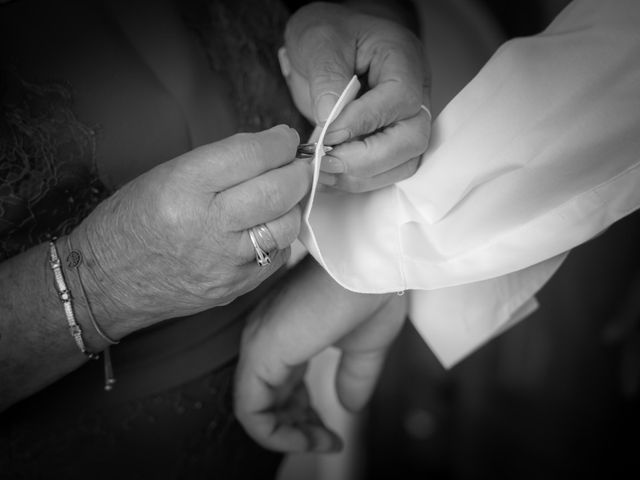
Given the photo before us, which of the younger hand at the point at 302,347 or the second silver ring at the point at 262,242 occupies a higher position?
the second silver ring at the point at 262,242

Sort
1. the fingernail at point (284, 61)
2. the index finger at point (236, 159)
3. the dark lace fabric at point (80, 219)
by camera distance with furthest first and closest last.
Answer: the fingernail at point (284, 61), the dark lace fabric at point (80, 219), the index finger at point (236, 159)

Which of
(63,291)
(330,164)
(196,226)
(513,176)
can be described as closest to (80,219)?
(63,291)

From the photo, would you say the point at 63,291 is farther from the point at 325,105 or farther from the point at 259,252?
the point at 325,105

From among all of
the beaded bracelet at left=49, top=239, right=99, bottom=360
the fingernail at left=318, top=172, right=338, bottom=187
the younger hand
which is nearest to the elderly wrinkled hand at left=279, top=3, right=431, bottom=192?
the fingernail at left=318, top=172, right=338, bottom=187

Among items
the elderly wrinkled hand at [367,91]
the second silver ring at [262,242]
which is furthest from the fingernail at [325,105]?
the second silver ring at [262,242]

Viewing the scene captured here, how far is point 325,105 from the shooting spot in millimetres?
523

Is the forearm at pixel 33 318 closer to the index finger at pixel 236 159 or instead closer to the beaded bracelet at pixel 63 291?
the beaded bracelet at pixel 63 291

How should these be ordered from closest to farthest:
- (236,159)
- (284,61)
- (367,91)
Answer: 1. (236,159)
2. (367,91)
3. (284,61)

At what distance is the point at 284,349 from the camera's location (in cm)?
68

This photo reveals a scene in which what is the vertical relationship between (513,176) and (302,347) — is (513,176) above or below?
above

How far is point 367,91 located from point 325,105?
0.09m

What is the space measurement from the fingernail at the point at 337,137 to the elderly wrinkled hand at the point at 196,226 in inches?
1.3

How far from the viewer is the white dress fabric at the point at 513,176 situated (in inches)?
20.3

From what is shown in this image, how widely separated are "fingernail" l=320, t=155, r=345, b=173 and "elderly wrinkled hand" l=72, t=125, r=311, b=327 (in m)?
0.02
